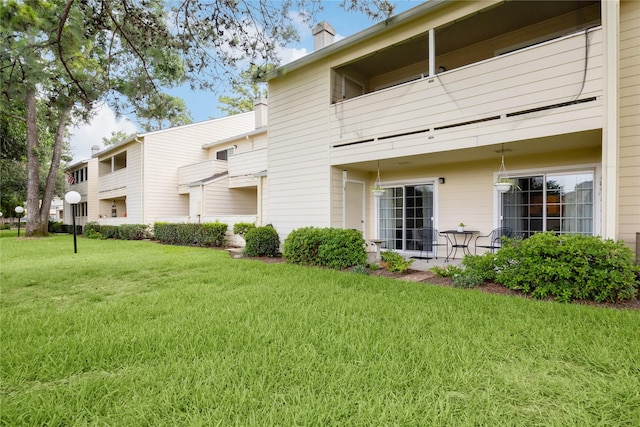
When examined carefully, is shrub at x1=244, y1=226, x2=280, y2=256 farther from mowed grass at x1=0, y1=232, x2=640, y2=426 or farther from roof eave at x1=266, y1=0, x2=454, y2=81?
mowed grass at x1=0, y1=232, x2=640, y2=426

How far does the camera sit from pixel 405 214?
9.49m

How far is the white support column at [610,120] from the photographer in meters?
5.01

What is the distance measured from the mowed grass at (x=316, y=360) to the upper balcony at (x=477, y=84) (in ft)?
11.0

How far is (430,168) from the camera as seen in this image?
8.95m

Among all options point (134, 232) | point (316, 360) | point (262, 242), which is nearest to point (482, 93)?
point (316, 360)

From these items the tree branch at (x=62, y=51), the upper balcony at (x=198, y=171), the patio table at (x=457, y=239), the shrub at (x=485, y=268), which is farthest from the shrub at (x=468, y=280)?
the upper balcony at (x=198, y=171)

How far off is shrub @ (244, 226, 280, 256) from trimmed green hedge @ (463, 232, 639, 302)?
5877 millimetres

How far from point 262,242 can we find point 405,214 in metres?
4.13

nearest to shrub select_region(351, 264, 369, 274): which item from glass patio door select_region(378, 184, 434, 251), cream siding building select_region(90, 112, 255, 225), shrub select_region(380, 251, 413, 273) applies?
shrub select_region(380, 251, 413, 273)

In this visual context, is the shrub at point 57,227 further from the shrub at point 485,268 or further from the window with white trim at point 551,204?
the window with white trim at point 551,204

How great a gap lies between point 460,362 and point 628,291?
11.5ft

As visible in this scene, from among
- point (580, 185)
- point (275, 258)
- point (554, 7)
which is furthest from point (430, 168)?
point (275, 258)

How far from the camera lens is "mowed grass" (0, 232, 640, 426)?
2.12 metres

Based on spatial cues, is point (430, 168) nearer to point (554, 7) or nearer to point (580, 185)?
point (580, 185)
